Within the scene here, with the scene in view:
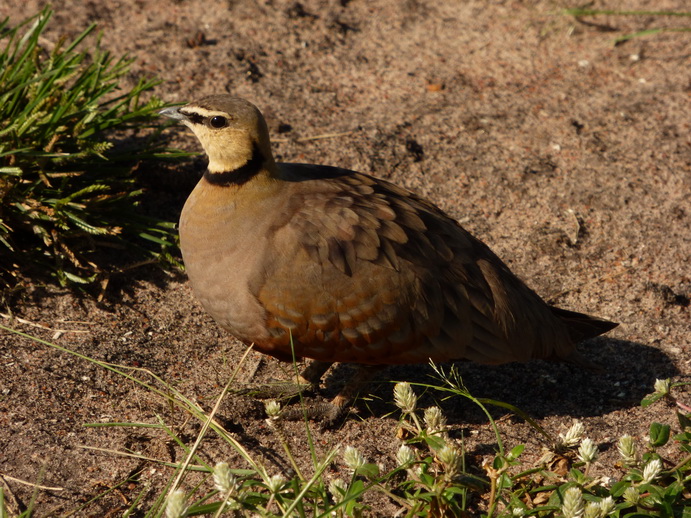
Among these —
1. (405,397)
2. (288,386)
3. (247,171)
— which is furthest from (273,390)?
(247,171)

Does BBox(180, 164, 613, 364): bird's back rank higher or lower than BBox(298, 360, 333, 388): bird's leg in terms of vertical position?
higher

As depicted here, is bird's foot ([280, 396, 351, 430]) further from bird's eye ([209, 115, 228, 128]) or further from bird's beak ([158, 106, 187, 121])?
bird's beak ([158, 106, 187, 121])

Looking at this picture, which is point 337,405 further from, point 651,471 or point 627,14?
point 627,14

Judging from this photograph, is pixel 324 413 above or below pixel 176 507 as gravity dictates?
below

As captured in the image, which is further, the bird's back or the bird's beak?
the bird's beak

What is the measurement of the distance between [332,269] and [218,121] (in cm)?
96

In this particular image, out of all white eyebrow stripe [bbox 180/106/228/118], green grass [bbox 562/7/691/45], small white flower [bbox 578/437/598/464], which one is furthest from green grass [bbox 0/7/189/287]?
green grass [bbox 562/7/691/45]

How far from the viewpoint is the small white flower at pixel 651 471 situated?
10.2ft

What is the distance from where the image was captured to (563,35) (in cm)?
709

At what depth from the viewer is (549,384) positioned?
15.0 ft

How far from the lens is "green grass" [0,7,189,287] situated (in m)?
4.48

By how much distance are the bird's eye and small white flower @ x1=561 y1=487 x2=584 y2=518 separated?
233 cm

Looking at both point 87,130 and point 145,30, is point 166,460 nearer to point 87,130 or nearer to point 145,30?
point 87,130

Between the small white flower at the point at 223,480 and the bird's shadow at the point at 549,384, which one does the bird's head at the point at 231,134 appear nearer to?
the bird's shadow at the point at 549,384
